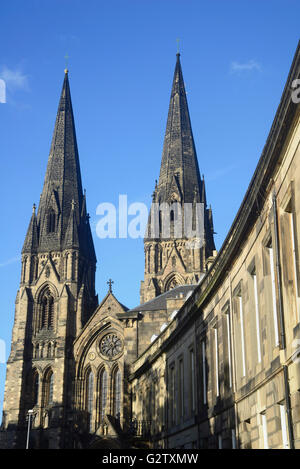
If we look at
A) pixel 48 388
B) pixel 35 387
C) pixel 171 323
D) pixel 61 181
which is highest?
pixel 61 181

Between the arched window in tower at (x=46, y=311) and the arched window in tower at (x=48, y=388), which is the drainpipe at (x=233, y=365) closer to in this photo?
the arched window in tower at (x=48, y=388)

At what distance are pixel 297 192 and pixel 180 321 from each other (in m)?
13.9

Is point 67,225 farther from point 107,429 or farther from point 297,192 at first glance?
point 297,192

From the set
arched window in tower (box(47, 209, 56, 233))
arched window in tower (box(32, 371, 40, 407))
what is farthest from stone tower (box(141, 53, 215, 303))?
arched window in tower (box(32, 371, 40, 407))

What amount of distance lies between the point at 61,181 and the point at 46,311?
15.5m

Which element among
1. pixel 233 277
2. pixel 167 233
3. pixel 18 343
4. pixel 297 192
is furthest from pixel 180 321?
pixel 167 233

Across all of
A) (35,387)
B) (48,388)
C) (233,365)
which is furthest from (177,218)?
(233,365)

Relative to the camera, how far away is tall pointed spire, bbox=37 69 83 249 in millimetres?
64250

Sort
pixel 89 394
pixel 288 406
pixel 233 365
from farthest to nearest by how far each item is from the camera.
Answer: pixel 89 394 < pixel 233 365 < pixel 288 406

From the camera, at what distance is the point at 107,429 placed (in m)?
46.0

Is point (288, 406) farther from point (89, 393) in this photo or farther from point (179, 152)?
point (179, 152)

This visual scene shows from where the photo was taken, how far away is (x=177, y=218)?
65.7 meters

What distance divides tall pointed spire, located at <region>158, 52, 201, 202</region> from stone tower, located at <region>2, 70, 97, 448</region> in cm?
992

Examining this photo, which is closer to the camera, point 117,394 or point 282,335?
point 282,335
